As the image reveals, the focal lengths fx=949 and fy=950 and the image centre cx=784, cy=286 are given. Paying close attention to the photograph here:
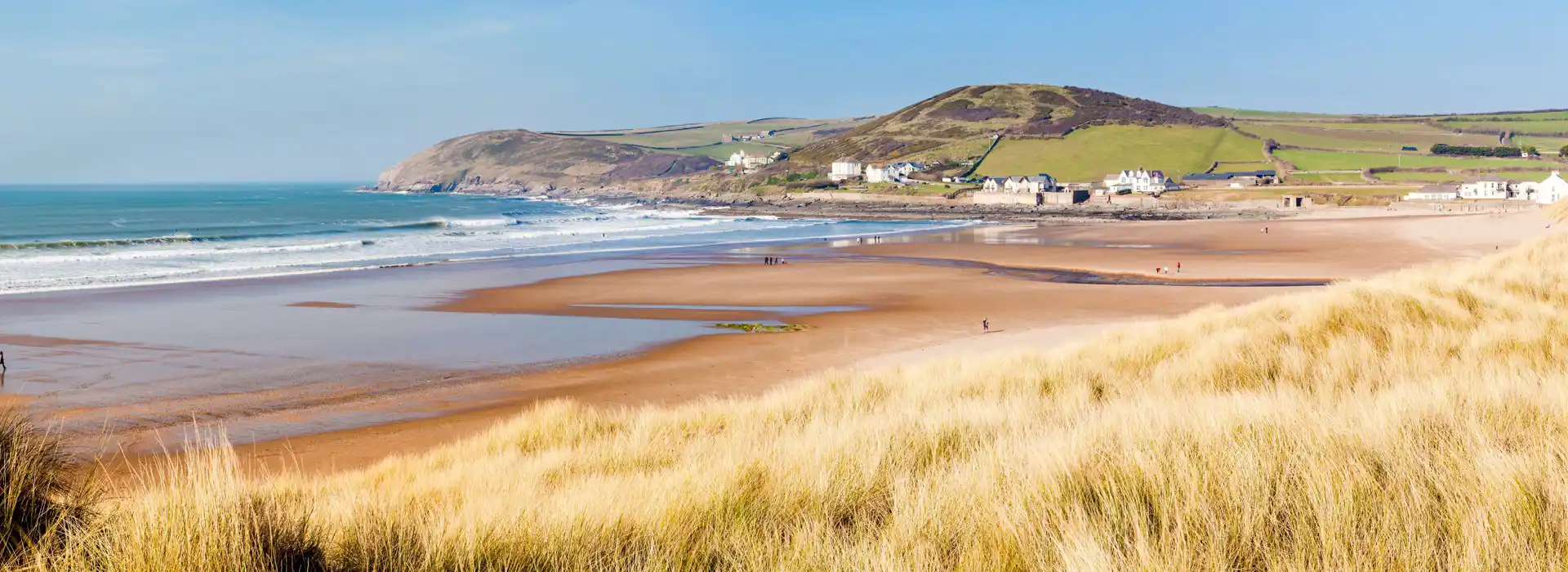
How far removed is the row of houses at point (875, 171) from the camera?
13512 centimetres

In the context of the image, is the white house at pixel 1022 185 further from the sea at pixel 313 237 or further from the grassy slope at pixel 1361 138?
the grassy slope at pixel 1361 138

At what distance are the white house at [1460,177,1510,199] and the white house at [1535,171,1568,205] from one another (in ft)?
11.8

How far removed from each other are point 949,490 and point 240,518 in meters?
2.63

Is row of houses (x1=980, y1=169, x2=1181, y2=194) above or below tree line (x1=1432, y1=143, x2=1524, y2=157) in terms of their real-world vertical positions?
below

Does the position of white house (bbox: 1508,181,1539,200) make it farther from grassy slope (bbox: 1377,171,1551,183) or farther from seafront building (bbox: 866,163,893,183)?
seafront building (bbox: 866,163,893,183)

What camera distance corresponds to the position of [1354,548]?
3150 mm

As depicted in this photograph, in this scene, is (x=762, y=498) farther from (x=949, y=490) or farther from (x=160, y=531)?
(x=160, y=531)

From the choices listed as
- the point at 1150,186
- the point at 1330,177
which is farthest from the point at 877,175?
the point at 1330,177

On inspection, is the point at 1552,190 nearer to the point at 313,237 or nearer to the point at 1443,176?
the point at 1443,176

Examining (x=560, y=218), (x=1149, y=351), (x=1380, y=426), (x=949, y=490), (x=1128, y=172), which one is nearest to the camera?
(x=949, y=490)

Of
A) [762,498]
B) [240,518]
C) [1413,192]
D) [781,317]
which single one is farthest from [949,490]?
[1413,192]

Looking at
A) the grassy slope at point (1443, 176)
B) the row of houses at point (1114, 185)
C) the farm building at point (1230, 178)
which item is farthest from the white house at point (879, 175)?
the grassy slope at point (1443, 176)

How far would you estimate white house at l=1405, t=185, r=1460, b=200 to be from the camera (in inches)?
3383

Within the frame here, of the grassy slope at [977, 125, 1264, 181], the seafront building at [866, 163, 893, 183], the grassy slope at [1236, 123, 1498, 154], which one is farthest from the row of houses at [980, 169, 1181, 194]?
the grassy slope at [1236, 123, 1498, 154]
